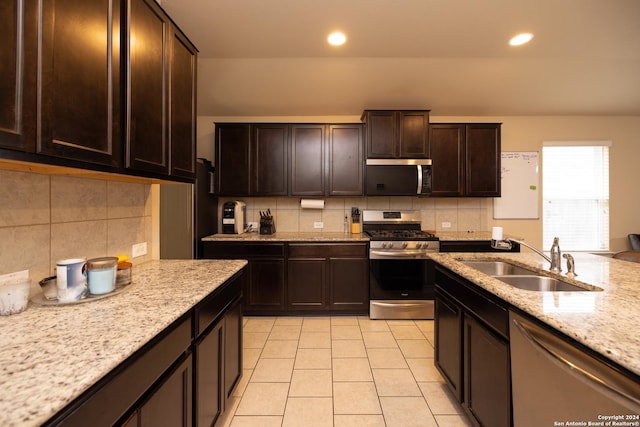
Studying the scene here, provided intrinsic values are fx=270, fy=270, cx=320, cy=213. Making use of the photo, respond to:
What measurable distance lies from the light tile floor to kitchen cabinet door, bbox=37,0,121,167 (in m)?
1.67

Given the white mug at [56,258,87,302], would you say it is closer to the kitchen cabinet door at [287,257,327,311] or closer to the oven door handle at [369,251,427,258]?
the kitchen cabinet door at [287,257,327,311]

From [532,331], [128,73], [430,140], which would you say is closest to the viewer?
[532,331]

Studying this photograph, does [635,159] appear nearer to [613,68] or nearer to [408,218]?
[613,68]

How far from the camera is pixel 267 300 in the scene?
10.2 feet

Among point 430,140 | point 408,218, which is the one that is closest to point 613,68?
point 430,140

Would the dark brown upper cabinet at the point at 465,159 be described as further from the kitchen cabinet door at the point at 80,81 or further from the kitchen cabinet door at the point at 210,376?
the kitchen cabinet door at the point at 80,81

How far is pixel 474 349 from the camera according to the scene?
1448 millimetres

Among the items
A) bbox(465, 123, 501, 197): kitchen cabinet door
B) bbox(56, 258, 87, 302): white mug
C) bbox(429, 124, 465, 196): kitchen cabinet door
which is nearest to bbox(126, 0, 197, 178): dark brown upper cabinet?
bbox(56, 258, 87, 302): white mug

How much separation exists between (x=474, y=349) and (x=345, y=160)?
96.8 inches

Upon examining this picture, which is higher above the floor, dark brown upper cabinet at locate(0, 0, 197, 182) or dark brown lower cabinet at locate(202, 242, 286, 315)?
dark brown upper cabinet at locate(0, 0, 197, 182)

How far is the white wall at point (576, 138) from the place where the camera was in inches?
147

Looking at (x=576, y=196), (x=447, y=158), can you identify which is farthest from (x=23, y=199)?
(x=576, y=196)

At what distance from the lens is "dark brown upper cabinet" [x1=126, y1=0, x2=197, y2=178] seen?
1.24 meters

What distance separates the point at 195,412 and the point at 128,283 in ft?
2.21
